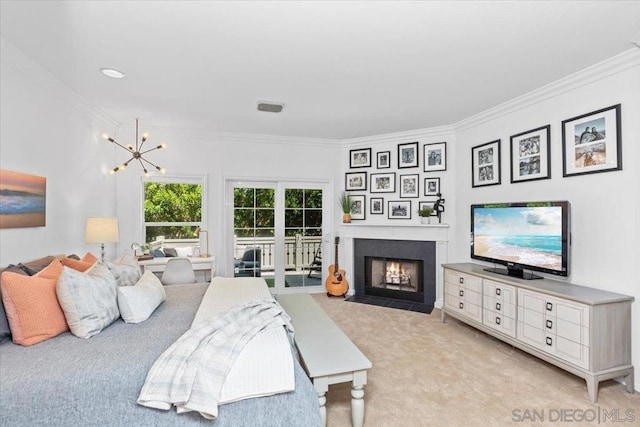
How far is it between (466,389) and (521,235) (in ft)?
5.07

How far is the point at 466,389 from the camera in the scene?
2363mm

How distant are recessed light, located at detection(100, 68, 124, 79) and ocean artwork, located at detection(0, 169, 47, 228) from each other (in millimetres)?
1026

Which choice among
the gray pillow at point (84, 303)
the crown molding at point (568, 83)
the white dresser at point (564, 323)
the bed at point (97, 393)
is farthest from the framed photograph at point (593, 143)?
the gray pillow at point (84, 303)

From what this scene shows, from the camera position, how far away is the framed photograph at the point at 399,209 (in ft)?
15.5

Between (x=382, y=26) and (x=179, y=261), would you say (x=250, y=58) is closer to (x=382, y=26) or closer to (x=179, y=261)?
(x=382, y=26)

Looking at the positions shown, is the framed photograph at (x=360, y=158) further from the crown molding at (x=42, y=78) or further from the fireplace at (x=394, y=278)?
the crown molding at (x=42, y=78)

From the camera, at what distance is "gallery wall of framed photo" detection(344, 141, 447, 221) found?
14.9ft

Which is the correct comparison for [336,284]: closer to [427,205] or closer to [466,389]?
[427,205]

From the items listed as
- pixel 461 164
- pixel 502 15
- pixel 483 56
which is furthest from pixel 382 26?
pixel 461 164

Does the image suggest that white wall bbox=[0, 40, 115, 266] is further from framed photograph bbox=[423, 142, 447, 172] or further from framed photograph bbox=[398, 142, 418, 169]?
framed photograph bbox=[423, 142, 447, 172]

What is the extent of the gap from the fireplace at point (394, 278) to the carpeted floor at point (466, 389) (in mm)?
1315

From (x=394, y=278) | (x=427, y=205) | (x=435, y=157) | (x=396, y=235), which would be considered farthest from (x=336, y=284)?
(x=435, y=157)

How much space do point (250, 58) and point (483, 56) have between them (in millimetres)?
1812

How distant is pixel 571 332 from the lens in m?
2.37
